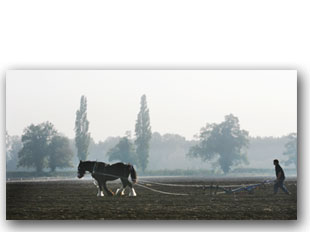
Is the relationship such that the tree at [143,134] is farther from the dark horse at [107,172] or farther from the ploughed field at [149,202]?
the ploughed field at [149,202]

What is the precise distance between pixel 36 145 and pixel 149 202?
3481 mm

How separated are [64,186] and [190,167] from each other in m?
3.61

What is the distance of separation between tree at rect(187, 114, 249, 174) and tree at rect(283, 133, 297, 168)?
1.12m

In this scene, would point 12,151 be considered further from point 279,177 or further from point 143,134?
point 279,177

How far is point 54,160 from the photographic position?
23.7 metres

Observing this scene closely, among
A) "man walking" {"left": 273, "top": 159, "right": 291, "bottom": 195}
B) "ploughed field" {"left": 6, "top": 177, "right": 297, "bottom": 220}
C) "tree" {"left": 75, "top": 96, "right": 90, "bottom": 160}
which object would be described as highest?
"tree" {"left": 75, "top": 96, "right": 90, "bottom": 160}

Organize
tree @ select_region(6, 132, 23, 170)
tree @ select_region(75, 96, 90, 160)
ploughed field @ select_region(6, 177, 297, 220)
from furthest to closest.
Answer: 1. tree @ select_region(75, 96, 90, 160)
2. tree @ select_region(6, 132, 23, 170)
3. ploughed field @ select_region(6, 177, 297, 220)

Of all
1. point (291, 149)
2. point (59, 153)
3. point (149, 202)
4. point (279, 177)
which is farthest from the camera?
point (59, 153)

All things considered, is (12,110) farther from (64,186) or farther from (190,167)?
(190,167)

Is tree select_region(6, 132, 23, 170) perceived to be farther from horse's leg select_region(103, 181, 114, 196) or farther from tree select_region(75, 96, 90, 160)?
horse's leg select_region(103, 181, 114, 196)

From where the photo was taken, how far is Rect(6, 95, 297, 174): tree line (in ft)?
75.7

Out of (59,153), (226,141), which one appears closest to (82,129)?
(59,153)

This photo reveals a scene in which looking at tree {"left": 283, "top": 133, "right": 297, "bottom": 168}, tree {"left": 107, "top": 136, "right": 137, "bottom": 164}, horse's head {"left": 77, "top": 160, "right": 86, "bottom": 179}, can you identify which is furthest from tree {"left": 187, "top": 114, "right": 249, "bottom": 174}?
horse's head {"left": 77, "top": 160, "right": 86, "bottom": 179}

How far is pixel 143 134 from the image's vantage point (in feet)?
75.6
